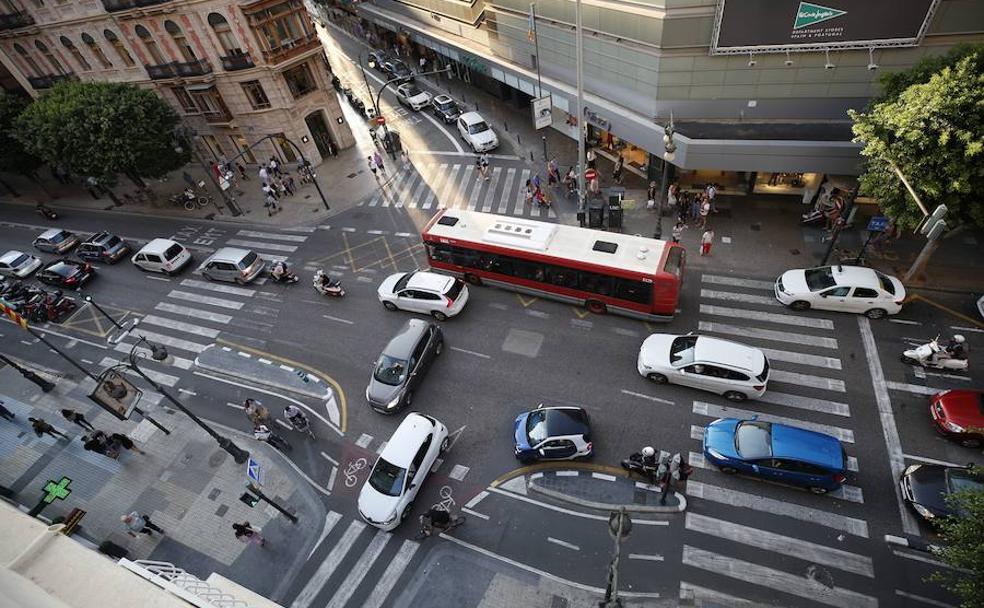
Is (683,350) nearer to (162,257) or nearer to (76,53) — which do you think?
(162,257)

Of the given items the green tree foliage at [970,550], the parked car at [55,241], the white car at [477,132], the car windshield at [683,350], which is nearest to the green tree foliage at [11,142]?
the parked car at [55,241]

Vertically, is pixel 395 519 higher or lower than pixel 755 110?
lower

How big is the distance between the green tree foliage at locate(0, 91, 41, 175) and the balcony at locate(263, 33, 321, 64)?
70.2ft

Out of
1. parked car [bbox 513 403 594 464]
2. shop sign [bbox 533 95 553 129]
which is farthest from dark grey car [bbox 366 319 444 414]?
shop sign [bbox 533 95 553 129]

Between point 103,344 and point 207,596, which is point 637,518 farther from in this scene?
point 103,344

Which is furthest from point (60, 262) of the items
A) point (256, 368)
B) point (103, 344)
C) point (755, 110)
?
point (755, 110)

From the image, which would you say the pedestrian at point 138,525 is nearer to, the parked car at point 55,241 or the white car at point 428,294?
the white car at point 428,294

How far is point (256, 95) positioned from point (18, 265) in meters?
19.8

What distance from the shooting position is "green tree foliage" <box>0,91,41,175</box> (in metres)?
37.6

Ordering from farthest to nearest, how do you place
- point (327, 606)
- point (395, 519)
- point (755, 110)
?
point (755, 110) → point (395, 519) → point (327, 606)

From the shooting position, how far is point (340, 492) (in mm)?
18500

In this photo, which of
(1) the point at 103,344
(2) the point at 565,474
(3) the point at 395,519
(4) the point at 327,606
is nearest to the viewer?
(4) the point at 327,606

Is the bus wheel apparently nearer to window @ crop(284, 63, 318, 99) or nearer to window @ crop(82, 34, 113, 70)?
window @ crop(284, 63, 318, 99)

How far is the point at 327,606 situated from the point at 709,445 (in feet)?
45.7
